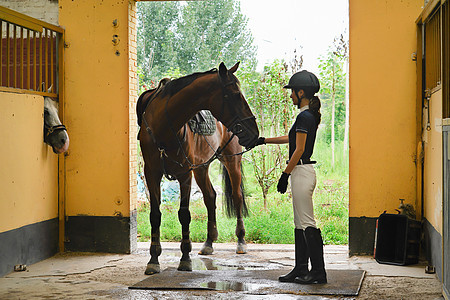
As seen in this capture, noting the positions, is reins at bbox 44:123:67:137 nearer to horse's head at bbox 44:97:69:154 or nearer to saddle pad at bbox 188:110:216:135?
horse's head at bbox 44:97:69:154

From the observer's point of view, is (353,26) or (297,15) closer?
(353,26)

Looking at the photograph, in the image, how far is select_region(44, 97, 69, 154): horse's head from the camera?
623 cm

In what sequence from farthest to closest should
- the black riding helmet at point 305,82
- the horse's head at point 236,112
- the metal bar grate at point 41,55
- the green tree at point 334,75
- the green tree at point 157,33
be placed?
1. the green tree at point 157,33
2. the green tree at point 334,75
3. the metal bar grate at point 41,55
4. the horse's head at point 236,112
5. the black riding helmet at point 305,82

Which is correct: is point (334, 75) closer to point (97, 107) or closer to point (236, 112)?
point (97, 107)

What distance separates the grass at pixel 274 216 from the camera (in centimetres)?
751

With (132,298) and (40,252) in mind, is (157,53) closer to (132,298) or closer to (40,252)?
(40,252)

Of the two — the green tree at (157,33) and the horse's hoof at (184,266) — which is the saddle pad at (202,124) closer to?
the horse's hoof at (184,266)

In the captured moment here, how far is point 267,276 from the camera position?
5.18 metres

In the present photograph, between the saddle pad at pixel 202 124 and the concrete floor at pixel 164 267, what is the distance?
4.45 ft

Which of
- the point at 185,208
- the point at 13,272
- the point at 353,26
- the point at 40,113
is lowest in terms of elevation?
the point at 13,272

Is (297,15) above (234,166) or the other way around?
above

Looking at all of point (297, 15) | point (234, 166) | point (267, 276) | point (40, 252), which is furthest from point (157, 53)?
point (267, 276)

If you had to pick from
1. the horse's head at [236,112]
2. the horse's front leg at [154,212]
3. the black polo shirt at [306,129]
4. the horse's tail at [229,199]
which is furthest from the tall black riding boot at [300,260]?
the horse's tail at [229,199]

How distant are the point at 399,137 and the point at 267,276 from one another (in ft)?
7.03
